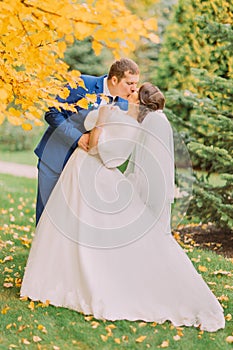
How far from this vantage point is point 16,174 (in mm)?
10680

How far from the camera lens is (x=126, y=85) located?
396 cm

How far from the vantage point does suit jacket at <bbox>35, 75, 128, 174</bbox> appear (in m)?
4.22

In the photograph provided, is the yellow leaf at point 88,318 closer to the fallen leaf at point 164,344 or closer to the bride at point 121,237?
the bride at point 121,237

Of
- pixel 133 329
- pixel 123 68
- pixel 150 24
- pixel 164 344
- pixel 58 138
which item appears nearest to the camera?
pixel 150 24

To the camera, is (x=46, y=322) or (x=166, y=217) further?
(x=166, y=217)

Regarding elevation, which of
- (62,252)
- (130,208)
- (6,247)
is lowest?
(6,247)

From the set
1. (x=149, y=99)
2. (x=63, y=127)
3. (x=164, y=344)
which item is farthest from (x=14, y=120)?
(x=164, y=344)

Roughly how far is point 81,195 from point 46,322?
812 mm

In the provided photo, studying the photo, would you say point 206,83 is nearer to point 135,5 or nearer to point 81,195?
point 81,195

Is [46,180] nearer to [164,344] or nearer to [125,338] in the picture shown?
[125,338]

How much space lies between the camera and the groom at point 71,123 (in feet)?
12.9

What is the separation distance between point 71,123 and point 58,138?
0.50 feet

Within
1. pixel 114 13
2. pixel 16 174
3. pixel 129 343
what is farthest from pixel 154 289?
pixel 16 174

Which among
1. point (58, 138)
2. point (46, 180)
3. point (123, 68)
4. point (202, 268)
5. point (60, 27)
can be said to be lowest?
point (202, 268)
